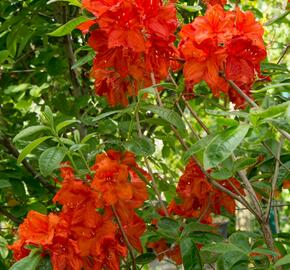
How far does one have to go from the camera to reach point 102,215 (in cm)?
144

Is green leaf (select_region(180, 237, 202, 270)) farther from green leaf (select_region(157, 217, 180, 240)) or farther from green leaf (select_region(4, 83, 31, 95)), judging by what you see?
green leaf (select_region(4, 83, 31, 95))

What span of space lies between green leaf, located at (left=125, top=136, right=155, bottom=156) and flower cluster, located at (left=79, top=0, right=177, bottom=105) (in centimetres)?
12

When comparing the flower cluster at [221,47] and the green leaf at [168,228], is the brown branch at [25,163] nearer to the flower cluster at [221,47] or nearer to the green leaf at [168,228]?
the green leaf at [168,228]

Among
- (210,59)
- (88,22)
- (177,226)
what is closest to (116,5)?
(88,22)

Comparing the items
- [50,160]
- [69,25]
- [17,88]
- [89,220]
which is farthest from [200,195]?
[17,88]

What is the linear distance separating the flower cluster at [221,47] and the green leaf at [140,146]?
0.18m

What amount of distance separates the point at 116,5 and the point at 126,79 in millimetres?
286

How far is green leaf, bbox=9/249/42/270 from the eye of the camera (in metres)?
1.30

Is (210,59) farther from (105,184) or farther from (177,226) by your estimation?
(177,226)

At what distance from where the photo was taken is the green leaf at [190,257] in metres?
1.46

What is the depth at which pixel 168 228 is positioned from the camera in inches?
61.8

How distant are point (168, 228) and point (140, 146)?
0.90 ft

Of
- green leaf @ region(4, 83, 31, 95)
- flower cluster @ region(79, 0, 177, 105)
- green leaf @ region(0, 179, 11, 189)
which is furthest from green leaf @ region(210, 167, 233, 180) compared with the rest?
green leaf @ region(4, 83, 31, 95)

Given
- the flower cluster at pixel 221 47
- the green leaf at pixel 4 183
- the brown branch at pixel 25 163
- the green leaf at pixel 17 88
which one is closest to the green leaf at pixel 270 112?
the flower cluster at pixel 221 47
